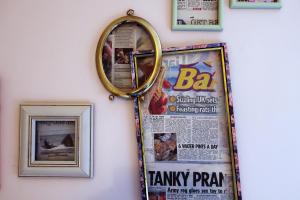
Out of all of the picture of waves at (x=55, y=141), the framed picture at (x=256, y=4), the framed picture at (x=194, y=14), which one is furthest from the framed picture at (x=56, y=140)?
the framed picture at (x=256, y=4)

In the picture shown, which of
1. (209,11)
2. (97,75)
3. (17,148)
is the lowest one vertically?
(17,148)

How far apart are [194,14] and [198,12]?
0.01m

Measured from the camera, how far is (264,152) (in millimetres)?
828

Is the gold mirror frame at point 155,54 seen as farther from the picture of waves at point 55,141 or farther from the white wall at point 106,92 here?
the picture of waves at point 55,141

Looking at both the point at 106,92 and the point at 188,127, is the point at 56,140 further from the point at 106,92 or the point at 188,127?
the point at 188,127

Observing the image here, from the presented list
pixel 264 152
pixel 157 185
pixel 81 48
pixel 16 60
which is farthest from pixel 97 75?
pixel 264 152

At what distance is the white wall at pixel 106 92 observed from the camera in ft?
2.71

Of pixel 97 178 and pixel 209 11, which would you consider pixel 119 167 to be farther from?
pixel 209 11

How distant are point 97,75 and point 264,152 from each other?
500 mm

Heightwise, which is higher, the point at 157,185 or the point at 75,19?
the point at 75,19

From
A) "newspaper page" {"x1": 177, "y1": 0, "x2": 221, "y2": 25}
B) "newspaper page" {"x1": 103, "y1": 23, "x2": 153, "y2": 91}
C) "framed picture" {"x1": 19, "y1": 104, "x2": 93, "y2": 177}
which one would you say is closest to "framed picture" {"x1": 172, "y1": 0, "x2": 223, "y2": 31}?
"newspaper page" {"x1": 177, "y1": 0, "x2": 221, "y2": 25}

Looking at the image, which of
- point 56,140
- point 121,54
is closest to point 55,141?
point 56,140

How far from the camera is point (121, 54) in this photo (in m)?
0.85

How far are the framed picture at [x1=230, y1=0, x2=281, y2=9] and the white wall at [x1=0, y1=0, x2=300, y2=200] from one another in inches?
0.7
